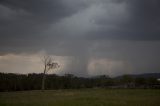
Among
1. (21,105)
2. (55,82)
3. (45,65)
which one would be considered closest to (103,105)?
(21,105)

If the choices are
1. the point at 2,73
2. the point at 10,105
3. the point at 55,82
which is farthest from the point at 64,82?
the point at 10,105

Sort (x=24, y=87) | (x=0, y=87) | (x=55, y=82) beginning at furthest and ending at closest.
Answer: (x=55, y=82) → (x=24, y=87) → (x=0, y=87)

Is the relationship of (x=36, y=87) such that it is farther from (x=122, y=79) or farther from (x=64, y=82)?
(x=122, y=79)

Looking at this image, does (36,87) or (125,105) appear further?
(36,87)

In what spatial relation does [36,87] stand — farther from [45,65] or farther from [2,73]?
[2,73]

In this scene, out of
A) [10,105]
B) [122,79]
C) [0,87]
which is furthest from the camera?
[122,79]

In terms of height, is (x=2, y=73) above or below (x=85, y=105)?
above

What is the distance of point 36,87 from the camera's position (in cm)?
8844

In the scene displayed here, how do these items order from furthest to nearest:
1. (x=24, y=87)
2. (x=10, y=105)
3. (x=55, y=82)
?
(x=55, y=82) < (x=24, y=87) < (x=10, y=105)

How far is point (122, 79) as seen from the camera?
108 m

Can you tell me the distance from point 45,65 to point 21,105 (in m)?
55.0

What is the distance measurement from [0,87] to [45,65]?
48.3ft

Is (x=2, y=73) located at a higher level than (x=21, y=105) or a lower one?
higher

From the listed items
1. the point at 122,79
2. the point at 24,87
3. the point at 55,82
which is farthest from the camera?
the point at 122,79
